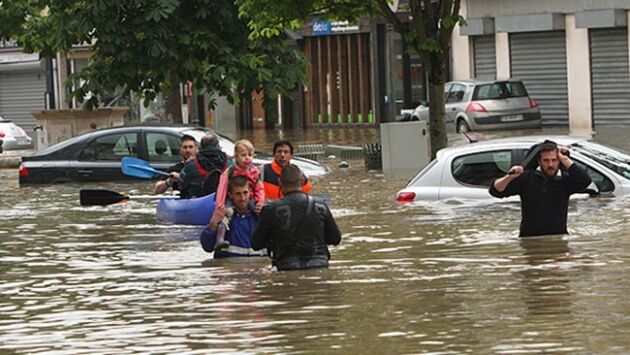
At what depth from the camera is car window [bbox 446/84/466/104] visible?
151 ft

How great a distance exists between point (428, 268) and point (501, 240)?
2.06 metres

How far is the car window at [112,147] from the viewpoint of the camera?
28.4 metres

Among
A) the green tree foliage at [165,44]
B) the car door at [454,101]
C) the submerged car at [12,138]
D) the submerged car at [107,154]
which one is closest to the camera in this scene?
the submerged car at [107,154]

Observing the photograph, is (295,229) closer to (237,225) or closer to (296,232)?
(296,232)

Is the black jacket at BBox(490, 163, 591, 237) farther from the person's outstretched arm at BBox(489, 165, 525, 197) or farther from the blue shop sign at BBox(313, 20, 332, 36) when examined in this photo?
the blue shop sign at BBox(313, 20, 332, 36)

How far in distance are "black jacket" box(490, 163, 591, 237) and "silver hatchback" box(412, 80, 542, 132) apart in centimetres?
3033

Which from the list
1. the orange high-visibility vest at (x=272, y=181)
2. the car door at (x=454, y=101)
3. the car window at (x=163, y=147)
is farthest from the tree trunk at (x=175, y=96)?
the orange high-visibility vest at (x=272, y=181)

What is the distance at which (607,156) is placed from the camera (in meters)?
19.1

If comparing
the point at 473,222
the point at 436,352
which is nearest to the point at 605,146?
the point at 473,222

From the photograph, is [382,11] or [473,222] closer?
[473,222]

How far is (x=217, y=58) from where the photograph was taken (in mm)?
36719

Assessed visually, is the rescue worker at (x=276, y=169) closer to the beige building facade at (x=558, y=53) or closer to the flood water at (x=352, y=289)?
the flood water at (x=352, y=289)

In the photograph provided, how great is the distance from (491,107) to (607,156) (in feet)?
85.9

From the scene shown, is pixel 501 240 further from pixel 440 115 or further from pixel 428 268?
pixel 440 115
